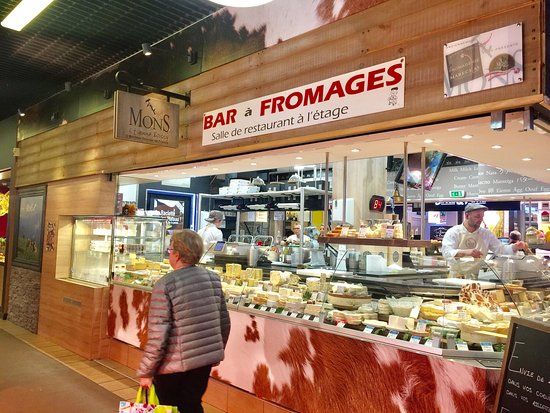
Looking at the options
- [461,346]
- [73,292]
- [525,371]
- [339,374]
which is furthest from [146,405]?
[73,292]

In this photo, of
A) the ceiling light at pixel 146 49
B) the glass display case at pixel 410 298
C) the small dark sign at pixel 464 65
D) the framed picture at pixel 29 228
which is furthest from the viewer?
the framed picture at pixel 29 228

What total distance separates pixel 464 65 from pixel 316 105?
1.21 m

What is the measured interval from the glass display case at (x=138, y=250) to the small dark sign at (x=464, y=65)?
4335 millimetres

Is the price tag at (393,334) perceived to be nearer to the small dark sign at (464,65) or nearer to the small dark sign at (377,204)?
the small dark sign at (464,65)

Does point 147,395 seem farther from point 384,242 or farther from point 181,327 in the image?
point 384,242

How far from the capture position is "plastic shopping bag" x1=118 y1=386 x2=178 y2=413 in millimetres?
2852

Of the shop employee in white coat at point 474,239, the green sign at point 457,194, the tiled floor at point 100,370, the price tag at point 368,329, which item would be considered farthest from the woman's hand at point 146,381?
the green sign at point 457,194

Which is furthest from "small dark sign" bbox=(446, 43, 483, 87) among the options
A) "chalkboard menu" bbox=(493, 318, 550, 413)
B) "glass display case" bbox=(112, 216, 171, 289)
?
"glass display case" bbox=(112, 216, 171, 289)

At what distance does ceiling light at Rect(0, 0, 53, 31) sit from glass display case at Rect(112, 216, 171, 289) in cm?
261

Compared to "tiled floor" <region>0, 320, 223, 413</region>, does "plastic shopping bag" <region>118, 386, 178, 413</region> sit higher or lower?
higher

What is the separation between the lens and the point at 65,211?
24.3 feet

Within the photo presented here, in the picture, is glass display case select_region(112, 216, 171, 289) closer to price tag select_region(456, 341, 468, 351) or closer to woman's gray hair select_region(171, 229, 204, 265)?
woman's gray hair select_region(171, 229, 204, 265)

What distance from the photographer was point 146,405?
9.46 ft

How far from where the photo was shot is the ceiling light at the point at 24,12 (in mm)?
4715
